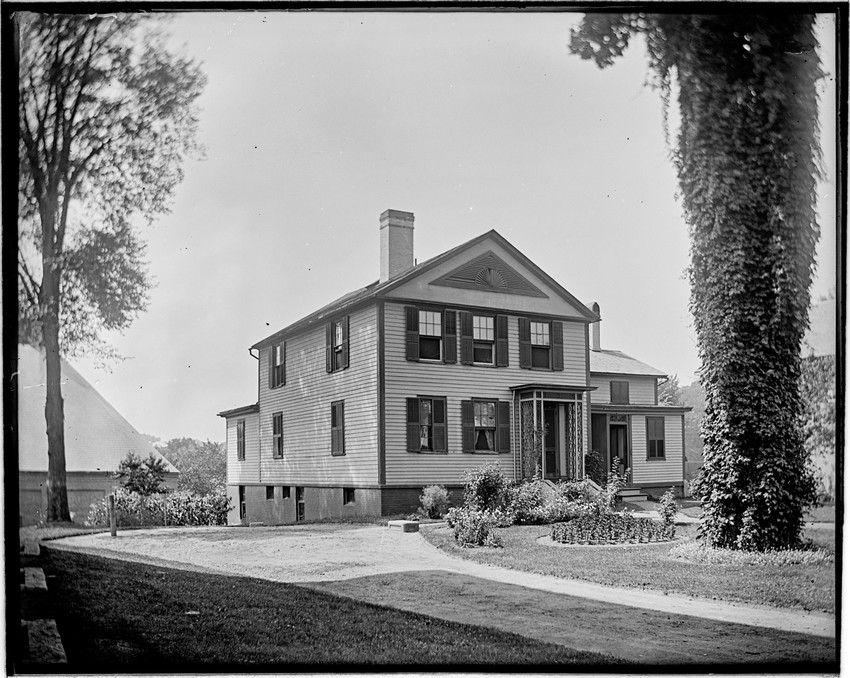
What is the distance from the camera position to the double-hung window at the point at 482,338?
7359 millimetres

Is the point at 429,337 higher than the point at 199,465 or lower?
higher

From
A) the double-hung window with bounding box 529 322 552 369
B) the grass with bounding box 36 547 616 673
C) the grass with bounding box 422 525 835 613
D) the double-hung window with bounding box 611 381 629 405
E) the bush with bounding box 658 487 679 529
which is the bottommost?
the grass with bounding box 36 547 616 673

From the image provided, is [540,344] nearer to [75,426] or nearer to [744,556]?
[744,556]

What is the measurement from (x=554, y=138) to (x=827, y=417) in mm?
2987

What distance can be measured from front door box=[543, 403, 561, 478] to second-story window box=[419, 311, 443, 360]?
3.17 feet

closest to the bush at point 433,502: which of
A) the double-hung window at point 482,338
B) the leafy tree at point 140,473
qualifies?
the double-hung window at point 482,338

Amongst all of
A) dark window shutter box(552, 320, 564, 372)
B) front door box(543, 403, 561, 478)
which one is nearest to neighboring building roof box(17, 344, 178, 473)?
front door box(543, 403, 561, 478)

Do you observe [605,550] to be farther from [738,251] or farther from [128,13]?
[128,13]

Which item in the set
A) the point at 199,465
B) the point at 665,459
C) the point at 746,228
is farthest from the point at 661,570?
the point at 199,465

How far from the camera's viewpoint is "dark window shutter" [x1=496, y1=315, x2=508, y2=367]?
24.5ft

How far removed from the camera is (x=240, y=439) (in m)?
7.50

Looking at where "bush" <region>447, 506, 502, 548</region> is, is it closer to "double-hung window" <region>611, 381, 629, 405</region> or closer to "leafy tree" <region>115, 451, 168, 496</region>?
"double-hung window" <region>611, 381, 629, 405</region>

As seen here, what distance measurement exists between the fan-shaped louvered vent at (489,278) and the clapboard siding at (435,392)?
307 mm

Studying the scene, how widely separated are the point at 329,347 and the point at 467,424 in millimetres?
1254
